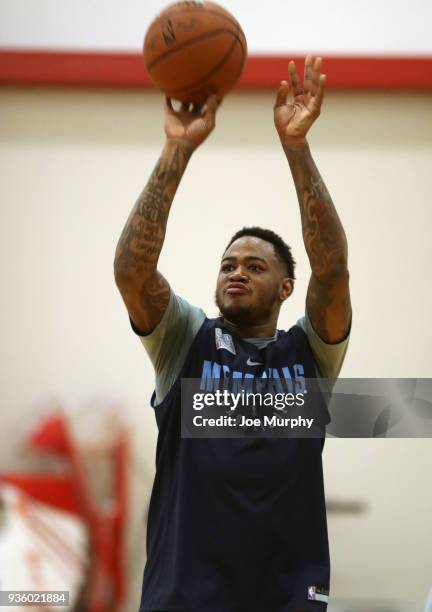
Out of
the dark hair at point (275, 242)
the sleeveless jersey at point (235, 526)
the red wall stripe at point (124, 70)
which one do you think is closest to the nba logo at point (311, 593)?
the sleeveless jersey at point (235, 526)

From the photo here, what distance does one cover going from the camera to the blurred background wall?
3.65m

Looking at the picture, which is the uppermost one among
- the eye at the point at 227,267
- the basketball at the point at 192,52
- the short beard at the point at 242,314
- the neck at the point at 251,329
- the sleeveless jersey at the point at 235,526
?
the basketball at the point at 192,52

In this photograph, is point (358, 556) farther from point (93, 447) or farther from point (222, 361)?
point (222, 361)

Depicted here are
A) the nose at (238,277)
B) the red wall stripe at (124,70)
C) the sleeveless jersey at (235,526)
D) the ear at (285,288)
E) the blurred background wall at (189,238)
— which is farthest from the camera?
the red wall stripe at (124,70)

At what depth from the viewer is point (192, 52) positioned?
6.55ft

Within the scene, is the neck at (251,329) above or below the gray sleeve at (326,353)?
above

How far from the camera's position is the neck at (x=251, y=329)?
2.10 metres

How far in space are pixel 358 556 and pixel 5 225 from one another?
7.12 feet

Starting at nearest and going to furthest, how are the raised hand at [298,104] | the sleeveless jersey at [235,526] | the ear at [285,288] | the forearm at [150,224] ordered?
the sleeveless jersey at [235,526]
the forearm at [150,224]
the raised hand at [298,104]
the ear at [285,288]

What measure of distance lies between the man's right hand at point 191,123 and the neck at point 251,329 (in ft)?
1.48

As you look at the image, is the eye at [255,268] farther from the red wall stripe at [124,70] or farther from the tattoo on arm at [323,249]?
the red wall stripe at [124,70]

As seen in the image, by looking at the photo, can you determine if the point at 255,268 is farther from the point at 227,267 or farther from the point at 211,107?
the point at 211,107

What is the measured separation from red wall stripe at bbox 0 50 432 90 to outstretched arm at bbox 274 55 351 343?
191 centimetres

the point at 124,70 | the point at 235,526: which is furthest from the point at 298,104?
the point at 124,70
